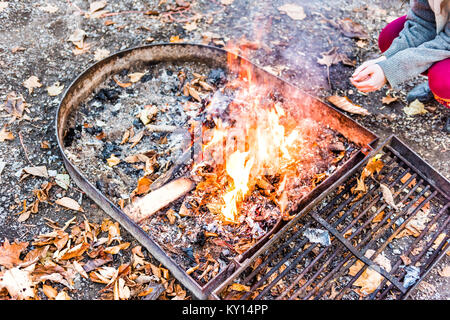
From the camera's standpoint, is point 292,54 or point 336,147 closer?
point 336,147

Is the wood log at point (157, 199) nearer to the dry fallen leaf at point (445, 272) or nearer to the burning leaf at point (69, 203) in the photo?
the burning leaf at point (69, 203)

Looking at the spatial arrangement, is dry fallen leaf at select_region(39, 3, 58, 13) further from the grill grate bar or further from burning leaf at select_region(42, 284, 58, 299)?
the grill grate bar

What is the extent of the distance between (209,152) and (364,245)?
50.4 inches

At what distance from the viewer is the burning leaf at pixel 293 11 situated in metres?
4.37

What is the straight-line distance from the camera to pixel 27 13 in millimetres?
4180

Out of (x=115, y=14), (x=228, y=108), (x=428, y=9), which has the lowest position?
(x=228, y=108)

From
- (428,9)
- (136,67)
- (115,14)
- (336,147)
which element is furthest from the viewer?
(115,14)

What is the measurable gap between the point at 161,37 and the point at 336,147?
2207 mm

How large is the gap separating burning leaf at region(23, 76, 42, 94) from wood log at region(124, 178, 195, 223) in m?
1.66

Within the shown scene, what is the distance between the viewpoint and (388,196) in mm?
2797

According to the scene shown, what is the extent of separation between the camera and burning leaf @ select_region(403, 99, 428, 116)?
11.4ft


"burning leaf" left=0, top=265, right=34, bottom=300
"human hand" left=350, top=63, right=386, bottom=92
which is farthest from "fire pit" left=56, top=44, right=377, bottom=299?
"burning leaf" left=0, top=265, right=34, bottom=300
